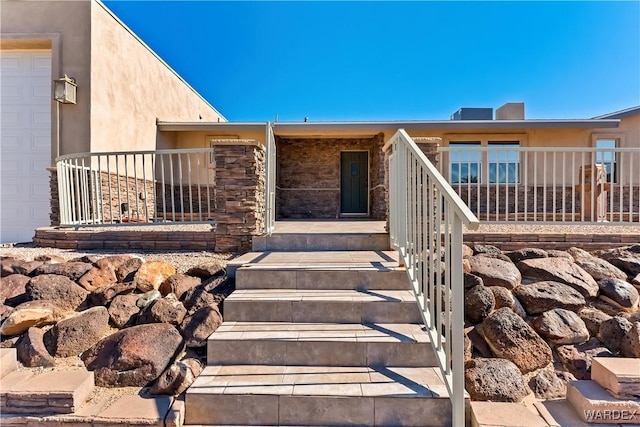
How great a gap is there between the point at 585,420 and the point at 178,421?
208cm

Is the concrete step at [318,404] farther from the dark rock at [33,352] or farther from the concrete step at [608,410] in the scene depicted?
the dark rock at [33,352]

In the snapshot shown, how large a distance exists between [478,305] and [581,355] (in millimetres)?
670

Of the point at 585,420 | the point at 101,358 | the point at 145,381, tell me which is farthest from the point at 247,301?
the point at 585,420

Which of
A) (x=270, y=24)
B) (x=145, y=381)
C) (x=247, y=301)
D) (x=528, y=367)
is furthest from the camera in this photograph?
(x=270, y=24)

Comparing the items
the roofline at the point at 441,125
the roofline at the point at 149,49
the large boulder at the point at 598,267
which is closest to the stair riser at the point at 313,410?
the large boulder at the point at 598,267

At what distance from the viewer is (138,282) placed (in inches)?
109

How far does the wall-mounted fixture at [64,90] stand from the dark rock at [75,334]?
17.8 feet

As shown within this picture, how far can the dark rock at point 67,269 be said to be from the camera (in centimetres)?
290

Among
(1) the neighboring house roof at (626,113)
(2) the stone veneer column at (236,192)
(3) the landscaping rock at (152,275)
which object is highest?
(1) the neighboring house roof at (626,113)

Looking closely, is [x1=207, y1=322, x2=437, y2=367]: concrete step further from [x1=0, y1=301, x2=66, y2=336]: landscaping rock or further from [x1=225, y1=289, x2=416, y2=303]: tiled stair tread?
[x1=0, y1=301, x2=66, y2=336]: landscaping rock

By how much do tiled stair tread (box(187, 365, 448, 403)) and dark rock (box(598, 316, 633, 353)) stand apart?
1307 millimetres

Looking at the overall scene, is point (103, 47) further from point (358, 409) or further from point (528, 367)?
point (528, 367)

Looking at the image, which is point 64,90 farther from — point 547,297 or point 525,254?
point 547,297

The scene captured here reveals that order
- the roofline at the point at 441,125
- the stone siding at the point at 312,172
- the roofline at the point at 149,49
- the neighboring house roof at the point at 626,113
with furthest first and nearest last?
the stone siding at the point at 312,172 < the neighboring house roof at the point at 626,113 < the roofline at the point at 441,125 < the roofline at the point at 149,49
